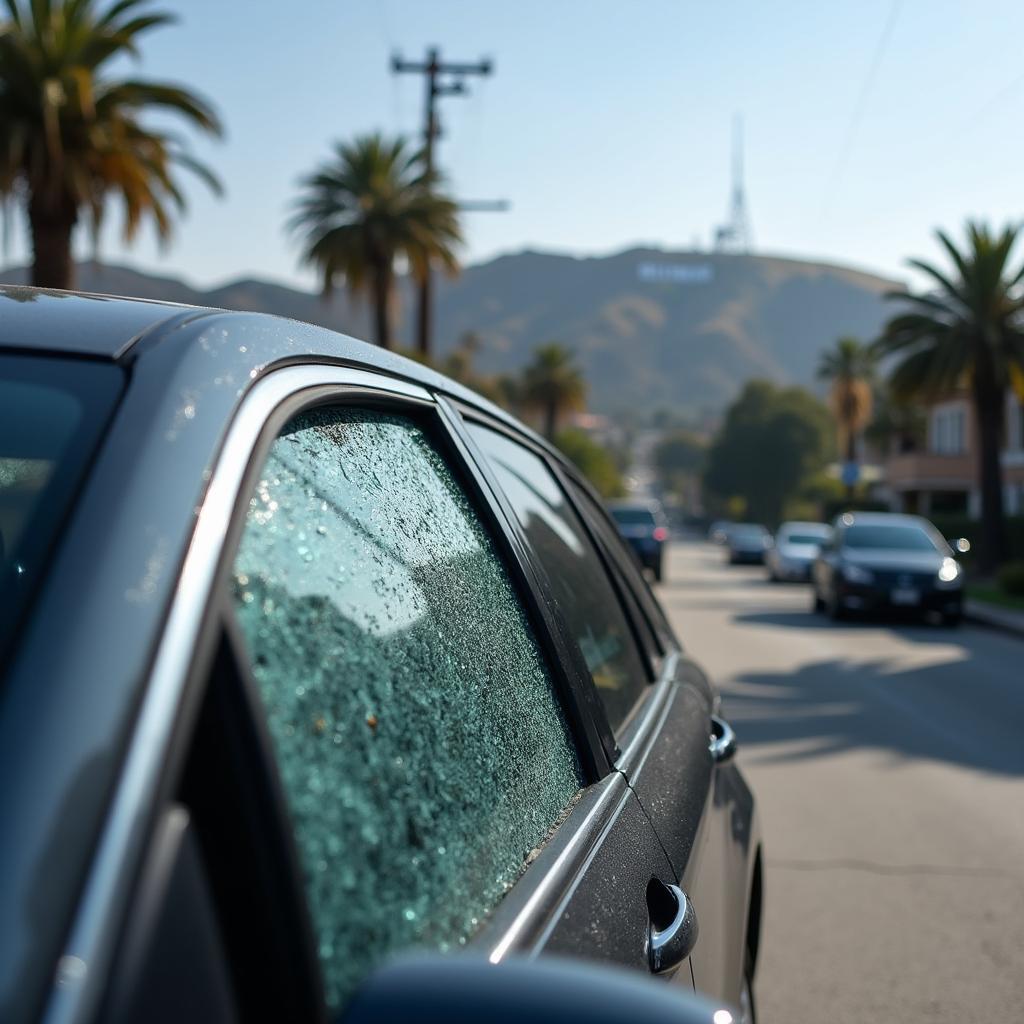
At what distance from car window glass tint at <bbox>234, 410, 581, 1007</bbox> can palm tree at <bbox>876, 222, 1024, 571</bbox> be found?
3053cm

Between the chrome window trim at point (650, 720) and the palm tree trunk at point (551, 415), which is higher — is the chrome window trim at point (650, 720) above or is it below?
below

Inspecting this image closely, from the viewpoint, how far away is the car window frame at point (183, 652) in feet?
2.69

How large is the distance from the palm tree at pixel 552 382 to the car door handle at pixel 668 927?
62572 millimetres

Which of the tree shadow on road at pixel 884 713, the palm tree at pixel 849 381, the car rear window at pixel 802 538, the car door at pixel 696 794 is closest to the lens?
the car door at pixel 696 794

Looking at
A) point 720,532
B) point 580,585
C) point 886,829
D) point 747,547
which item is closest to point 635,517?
point 747,547

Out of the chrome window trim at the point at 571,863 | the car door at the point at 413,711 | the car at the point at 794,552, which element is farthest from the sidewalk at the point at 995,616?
the car door at the point at 413,711

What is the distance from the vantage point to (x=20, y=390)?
127cm

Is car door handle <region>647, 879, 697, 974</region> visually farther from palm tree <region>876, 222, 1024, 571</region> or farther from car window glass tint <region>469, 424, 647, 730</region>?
palm tree <region>876, 222, 1024, 571</region>

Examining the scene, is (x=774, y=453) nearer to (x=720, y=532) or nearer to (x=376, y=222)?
(x=720, y=532)

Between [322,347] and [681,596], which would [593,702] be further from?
[681,596]

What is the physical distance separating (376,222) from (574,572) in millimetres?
28361

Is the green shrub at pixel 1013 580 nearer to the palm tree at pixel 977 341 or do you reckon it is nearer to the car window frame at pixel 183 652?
the palm tree at pixel 977 341

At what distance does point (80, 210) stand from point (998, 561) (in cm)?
2322

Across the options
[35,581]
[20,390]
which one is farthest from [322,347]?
[35,581]
